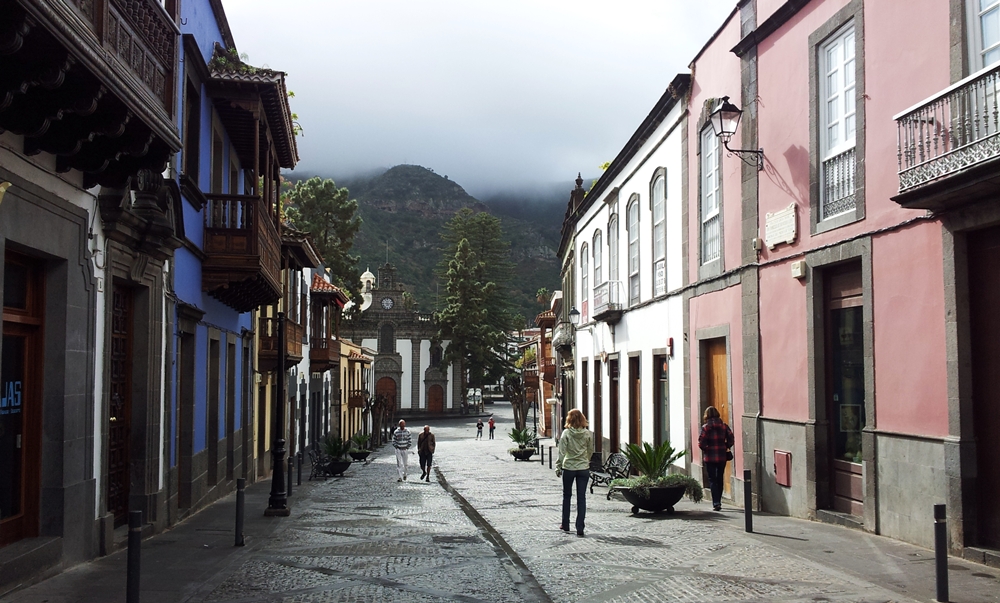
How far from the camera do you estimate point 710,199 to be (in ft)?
51.1

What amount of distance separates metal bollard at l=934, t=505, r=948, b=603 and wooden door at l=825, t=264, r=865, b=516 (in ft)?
13.1

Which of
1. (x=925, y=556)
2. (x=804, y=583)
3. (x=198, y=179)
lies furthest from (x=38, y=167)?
(x=925, y=556)

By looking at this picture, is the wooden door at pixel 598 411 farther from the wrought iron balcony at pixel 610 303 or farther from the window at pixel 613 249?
the window at pixel 613 249

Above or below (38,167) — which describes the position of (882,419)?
below

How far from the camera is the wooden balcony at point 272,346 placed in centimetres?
2166

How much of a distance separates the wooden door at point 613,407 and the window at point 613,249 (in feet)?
7.56

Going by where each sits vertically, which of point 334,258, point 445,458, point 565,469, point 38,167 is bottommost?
point 445,458

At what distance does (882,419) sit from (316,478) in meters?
16.2

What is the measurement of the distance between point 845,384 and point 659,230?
8298 mm

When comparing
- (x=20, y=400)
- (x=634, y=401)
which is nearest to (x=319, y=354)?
(x=634, y=401)

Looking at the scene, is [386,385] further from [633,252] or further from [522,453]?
[633,252]

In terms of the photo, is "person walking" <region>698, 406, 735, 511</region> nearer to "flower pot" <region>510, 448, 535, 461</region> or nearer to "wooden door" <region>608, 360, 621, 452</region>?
"wooden door" <region>608, 360, 621, 452</region>

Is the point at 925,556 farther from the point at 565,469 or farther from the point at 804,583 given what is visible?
the point at 565,469

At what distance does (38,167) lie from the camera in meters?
7.68
